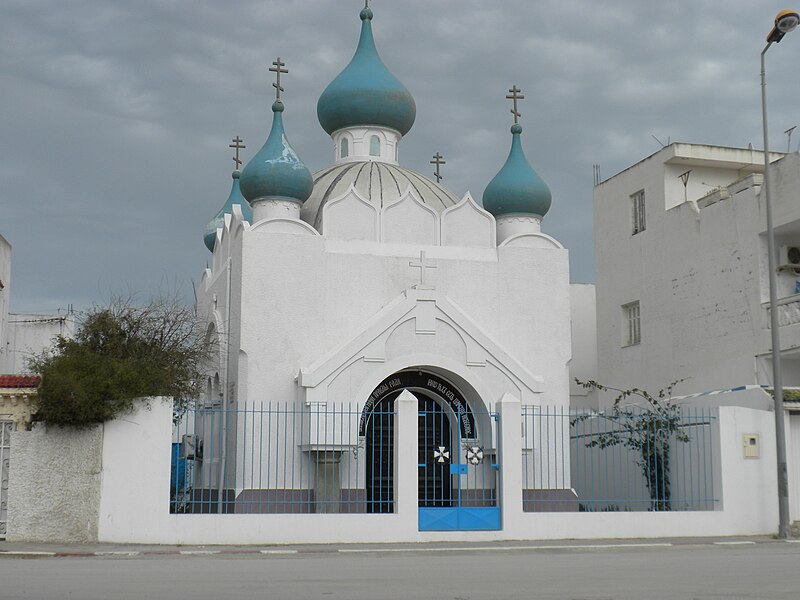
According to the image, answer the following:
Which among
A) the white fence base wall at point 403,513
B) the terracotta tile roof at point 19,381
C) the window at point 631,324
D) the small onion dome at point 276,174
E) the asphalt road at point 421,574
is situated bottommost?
the asphalt road at point 421,574

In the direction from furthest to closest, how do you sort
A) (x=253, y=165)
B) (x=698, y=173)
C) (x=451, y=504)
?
1. (x=698, y=173)
2. (x=253, y=165)
3. (x=451, y=504)

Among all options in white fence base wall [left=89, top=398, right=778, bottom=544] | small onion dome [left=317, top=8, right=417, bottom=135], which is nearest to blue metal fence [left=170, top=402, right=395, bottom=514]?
white fence base wall [left=89, top=398, right=778, bottom=544]

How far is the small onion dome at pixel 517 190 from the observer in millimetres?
22750

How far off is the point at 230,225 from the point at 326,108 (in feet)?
14.1

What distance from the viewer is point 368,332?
62.6ft

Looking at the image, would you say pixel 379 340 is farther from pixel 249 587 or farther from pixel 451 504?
pixel 249 587

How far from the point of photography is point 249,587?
10305mm

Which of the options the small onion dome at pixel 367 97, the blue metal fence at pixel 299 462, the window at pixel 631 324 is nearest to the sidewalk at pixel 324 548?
the blue metal fence at pixel 299 462

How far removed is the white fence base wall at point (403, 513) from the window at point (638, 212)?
10.8m

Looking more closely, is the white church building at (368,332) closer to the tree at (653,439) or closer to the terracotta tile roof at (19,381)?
the tree at (653,439)

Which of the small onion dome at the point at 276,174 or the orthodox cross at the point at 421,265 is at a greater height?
the small onion dome at the point at 276,174

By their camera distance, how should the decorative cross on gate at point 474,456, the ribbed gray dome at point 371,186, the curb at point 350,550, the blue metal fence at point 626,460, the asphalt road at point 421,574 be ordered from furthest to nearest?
the ribbed gray dome at point 371,186 < the blue metal fence at point 626,460 < the decorative cross on gate at point 474,456 < the curb at point 350,550 < the asphalt road at point 421,574

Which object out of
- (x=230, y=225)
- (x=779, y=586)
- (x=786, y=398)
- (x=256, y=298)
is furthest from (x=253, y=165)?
(x=779, y=586)

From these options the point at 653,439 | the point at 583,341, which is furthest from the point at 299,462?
the point at 583,341
